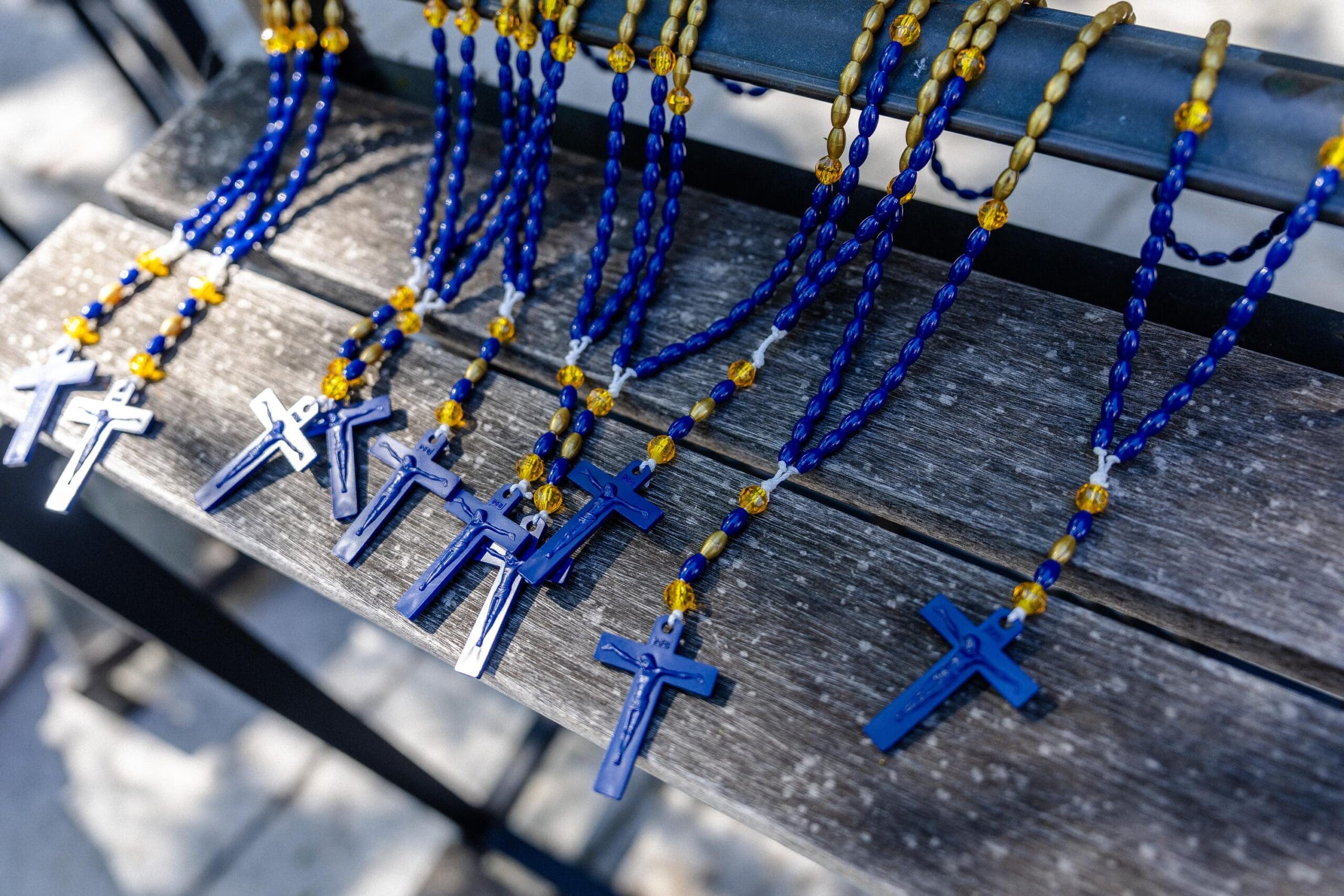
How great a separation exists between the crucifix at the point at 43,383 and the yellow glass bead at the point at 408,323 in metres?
0.34

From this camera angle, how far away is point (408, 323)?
101 cm

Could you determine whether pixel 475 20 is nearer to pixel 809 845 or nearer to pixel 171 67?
pixel 809 845

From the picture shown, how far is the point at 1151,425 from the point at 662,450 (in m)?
0.44

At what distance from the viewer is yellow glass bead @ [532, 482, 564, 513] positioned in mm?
871

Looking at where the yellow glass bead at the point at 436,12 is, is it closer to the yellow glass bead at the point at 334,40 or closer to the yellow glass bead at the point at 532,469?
the yellow glass bead at the point at 334,40

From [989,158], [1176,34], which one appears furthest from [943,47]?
[989,158]

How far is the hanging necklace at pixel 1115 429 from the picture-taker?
708 millimetres

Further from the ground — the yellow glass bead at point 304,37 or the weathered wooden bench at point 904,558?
the yellow glass bead at point 304,37

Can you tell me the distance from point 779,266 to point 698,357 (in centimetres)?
13

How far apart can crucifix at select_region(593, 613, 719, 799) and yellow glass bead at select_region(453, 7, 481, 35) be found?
0.68 meters

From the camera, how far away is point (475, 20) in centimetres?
101

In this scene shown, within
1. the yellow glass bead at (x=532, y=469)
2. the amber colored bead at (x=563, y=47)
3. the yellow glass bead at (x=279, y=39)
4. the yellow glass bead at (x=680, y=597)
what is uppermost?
the amber colored bead at (x=563, y=47)

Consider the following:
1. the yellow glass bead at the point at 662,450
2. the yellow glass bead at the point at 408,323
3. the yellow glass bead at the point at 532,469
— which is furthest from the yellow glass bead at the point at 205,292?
the yellow glass bead at the point at 662,450

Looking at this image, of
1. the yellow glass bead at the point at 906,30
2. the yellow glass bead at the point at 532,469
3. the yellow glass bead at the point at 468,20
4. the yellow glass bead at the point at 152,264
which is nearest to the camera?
the yellow glass bead at the point at 906,30
